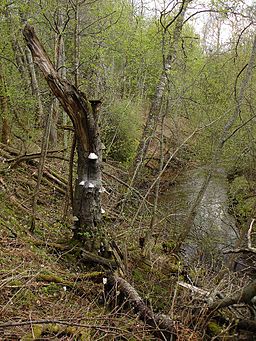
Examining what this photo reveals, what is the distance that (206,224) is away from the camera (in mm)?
10359

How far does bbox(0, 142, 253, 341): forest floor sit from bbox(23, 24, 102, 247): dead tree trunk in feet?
1.60

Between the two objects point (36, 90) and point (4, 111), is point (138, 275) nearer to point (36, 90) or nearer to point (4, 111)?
point (4, 111)

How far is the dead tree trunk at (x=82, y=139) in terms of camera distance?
14.5ft

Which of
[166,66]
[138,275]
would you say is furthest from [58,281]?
[166,66]

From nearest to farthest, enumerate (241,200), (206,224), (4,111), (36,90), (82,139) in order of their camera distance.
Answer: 1. (82,139)
2. (4,111)
3. (36,90)
4. (241,200)
5. (206,224)

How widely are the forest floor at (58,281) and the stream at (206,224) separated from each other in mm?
1687

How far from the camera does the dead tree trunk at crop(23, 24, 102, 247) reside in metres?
4.41

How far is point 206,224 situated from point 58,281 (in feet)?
23.3

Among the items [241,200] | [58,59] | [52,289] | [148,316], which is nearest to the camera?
[148,316]

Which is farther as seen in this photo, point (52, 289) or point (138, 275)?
point (138, 275)

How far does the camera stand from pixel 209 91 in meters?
12.2

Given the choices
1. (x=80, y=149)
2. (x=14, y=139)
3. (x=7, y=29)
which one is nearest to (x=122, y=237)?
(x=80, y=149)

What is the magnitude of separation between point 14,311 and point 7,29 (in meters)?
7.68

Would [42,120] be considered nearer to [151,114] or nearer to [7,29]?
[7,29]
